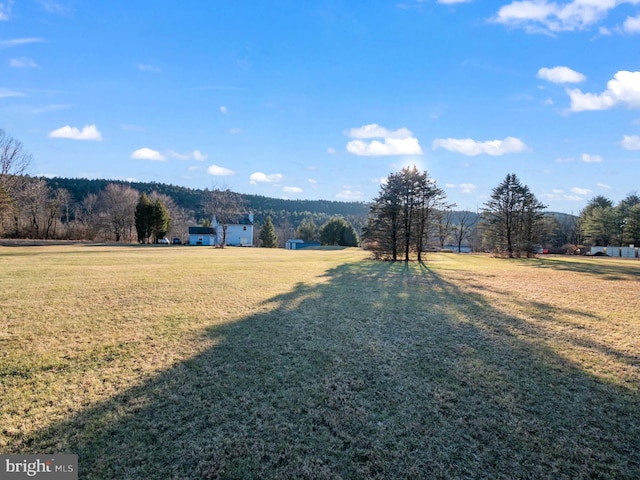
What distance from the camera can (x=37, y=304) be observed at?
777 centimetres

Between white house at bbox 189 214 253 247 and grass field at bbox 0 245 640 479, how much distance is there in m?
56.9

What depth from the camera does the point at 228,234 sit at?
66.8m

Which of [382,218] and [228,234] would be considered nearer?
[382,218]

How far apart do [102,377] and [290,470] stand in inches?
122

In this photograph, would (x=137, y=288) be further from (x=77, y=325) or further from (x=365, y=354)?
(x=365, y=354)

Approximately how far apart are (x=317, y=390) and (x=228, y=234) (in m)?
65.6

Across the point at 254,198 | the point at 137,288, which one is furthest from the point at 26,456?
the point at 254,198

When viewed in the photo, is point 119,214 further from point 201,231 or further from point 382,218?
point 382,218

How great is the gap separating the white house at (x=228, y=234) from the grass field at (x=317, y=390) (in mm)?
56894

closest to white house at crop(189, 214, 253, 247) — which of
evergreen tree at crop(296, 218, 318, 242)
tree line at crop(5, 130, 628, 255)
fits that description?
tree line at crop(5, 130, 628, 255)

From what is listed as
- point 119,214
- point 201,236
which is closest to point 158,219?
point 119,214

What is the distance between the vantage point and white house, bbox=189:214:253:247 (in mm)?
63281

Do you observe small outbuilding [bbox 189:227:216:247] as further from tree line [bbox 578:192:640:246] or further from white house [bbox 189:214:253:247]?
tree line [bbox 578:192:640:246]

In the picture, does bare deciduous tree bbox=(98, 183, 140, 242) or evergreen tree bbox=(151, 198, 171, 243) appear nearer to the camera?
evergreen tree bbox=(151, 198, 171, 243)
